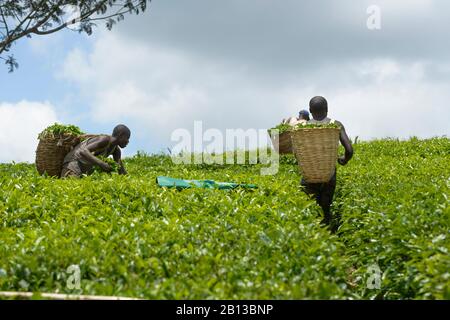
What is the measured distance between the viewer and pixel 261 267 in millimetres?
4809

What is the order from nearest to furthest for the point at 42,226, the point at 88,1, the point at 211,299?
the point at 211,299 < the point at 42,226 < the point at 88,1

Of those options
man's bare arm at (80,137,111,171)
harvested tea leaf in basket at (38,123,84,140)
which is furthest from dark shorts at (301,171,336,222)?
harvested tea leaf in basket at (38,123,84,140)

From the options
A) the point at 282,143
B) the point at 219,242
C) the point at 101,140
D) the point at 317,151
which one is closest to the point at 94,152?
the point at 101,140

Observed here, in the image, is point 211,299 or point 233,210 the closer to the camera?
point 211,299

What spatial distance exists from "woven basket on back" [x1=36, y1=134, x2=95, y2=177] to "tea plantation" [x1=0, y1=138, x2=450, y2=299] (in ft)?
8.29

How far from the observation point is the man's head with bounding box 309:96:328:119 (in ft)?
28.1

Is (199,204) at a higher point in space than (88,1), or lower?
lower

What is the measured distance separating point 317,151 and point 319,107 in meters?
0.89

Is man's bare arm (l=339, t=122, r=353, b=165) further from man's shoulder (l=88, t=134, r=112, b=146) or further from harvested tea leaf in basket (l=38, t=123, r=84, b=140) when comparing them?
harvested tea leaf in basket (l=38, t=123, r=84, b=140)

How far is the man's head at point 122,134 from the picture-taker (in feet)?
35.1

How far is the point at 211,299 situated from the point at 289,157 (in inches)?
448

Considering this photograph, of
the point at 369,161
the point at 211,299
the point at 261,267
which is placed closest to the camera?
the point at 211,299

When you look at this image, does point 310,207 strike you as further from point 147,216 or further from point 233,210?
point 147,216

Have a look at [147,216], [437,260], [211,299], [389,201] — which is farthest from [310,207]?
[211,299]
